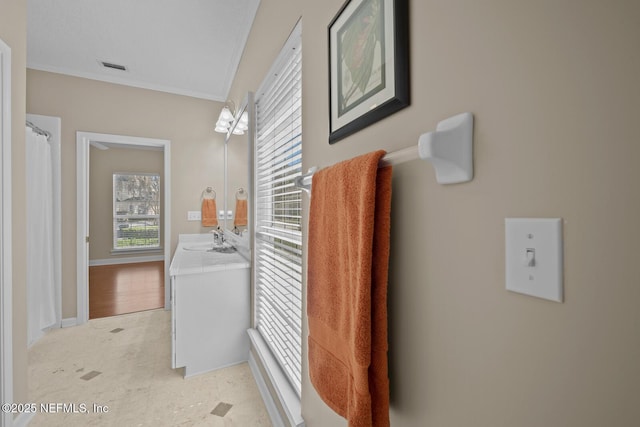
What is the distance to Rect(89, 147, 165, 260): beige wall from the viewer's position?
17.6 feet

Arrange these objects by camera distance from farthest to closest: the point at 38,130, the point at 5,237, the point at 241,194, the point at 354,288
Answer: the point at 38,130 < the point at 241,194 < the point at 5,237 < the point at 354,288

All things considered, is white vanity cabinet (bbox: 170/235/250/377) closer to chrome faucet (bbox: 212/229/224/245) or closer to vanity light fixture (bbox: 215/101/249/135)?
chrome faucet (bbox: 212/229/224/245)

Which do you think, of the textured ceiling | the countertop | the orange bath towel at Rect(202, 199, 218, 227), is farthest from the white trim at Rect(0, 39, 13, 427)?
the orange bath towel at Rect(202, 199, 218, 227)

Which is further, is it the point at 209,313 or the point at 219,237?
the point at 219,237

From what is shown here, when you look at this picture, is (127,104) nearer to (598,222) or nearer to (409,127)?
(409,127)

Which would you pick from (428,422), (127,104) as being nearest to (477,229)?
(428,422)

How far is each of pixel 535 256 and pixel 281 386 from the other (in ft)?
4.38

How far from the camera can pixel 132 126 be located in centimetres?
298

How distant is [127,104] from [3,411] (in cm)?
273

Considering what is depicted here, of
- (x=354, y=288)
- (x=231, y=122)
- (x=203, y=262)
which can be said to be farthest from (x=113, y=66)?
(x=354, y=288)

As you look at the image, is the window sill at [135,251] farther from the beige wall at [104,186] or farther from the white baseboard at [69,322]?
the white baseboard at [69,322]

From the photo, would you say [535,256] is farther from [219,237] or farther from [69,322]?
[69,322]

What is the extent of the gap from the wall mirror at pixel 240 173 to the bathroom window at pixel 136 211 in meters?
4.04

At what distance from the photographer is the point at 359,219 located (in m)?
0.58
